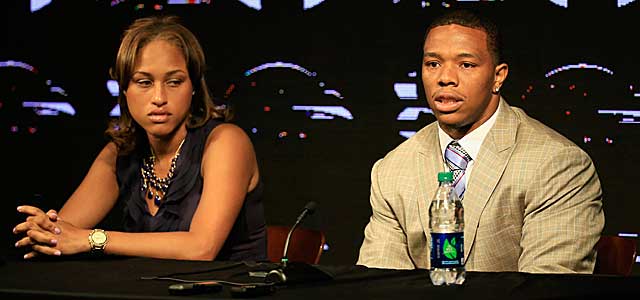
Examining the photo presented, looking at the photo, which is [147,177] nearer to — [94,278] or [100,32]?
[94,278]

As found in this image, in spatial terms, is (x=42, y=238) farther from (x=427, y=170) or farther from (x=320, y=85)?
(x=320, y=85)

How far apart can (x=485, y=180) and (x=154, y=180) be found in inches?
50.3

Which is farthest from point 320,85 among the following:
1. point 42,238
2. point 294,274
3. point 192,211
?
point 294,274

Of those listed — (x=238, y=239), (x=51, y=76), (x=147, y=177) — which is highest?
(x=51, y=76)

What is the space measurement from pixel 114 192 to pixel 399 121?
1435 millimetres

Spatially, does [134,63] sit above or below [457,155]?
above

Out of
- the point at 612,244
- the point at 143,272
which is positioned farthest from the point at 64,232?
the point at 612,244

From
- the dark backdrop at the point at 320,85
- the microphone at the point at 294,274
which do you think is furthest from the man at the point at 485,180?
the dark backdrop at the point at 320,85

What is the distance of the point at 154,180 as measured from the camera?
3605 millimetres

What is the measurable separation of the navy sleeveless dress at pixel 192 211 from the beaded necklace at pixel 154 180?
0.09 ft

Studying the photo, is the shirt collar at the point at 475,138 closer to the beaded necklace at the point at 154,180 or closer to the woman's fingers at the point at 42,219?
the beaded necklace at the point at 154,180

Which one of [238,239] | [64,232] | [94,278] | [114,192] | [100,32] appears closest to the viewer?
[94,278]

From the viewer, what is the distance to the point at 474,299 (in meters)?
2.12

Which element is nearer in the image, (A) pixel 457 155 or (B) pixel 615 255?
(B) pixel 615 255
